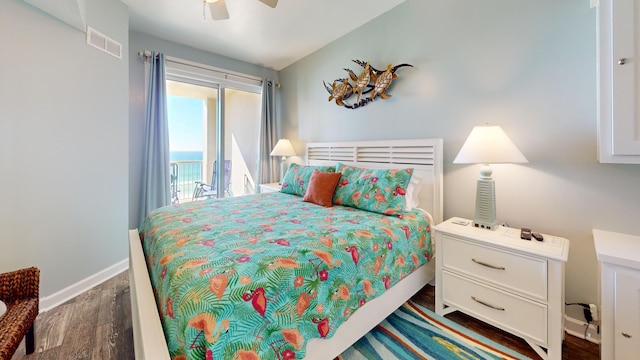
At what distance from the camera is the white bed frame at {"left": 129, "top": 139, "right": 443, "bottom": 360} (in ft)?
→ 3.58

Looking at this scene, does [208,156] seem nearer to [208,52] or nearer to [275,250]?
Answer: [208,52]

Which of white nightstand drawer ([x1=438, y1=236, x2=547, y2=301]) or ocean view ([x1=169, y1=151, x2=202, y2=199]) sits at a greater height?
ocean view ([x1=169, y1=151, x2=202, y2=199])

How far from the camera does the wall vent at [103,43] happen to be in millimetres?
2268

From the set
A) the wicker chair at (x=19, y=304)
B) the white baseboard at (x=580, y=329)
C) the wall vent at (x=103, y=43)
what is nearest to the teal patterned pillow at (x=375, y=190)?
the white baseboard at (x=580, y=329)

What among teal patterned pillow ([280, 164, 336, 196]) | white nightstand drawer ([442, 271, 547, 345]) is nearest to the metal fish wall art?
teal patterned pillow ([280, 164, 336, 196])

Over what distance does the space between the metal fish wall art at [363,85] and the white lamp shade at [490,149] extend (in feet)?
3.79

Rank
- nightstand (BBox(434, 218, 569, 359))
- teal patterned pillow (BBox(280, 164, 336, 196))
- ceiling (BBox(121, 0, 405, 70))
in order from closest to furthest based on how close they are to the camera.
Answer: nightstand (BBox(434, 218, 569, 359)), ceiling (BBox(121, 0, 405, 70)), teal patterned pillow (BBox(280, 164, 336, 196))

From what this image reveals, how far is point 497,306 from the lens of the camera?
1588 mm

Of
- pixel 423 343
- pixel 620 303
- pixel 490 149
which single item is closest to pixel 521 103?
pixel 490 149

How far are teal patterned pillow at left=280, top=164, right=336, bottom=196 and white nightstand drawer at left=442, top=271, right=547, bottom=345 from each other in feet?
4.98

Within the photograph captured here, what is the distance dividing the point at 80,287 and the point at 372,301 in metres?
2.57

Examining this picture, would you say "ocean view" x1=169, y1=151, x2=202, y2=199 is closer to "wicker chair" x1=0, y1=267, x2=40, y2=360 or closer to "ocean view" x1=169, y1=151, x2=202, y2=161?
"ocean view" x1=169, y1=151, x2=202, y2=161

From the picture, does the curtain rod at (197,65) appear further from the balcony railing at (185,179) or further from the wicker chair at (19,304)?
the wicker chair at (19,304)

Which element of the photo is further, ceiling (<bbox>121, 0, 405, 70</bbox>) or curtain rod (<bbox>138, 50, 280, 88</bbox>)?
curtain rod (<bbox>138, 50, 280, 88</bbox>)
